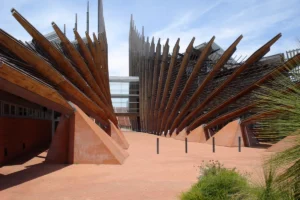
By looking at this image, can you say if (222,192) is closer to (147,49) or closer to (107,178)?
(107,178)

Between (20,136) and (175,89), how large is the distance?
19019 mm

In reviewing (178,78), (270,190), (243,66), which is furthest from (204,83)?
(270,190)

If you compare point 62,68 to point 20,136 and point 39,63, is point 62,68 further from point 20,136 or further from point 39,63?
point 20,136

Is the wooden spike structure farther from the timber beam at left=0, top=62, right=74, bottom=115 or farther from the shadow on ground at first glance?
the shadow on ground

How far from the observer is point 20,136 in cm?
1360

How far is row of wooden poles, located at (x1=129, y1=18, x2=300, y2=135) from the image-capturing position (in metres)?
23.0

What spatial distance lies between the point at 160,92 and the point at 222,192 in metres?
28.7

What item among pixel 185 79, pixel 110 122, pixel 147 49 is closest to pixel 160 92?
pixel 185 79

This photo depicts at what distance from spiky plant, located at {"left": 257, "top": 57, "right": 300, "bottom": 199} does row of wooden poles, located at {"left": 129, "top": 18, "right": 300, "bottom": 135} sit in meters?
17.5

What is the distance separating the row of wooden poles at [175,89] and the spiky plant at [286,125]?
57.5 ft

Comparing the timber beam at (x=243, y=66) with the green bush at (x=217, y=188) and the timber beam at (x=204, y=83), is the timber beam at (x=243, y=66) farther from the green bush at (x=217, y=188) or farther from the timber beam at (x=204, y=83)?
the green bush at (x=217, y=188)

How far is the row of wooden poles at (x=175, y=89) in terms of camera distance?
2303 centimetres

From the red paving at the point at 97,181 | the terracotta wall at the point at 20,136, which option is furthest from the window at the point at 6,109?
the red paving at the point at 97,181

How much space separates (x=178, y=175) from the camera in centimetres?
941
